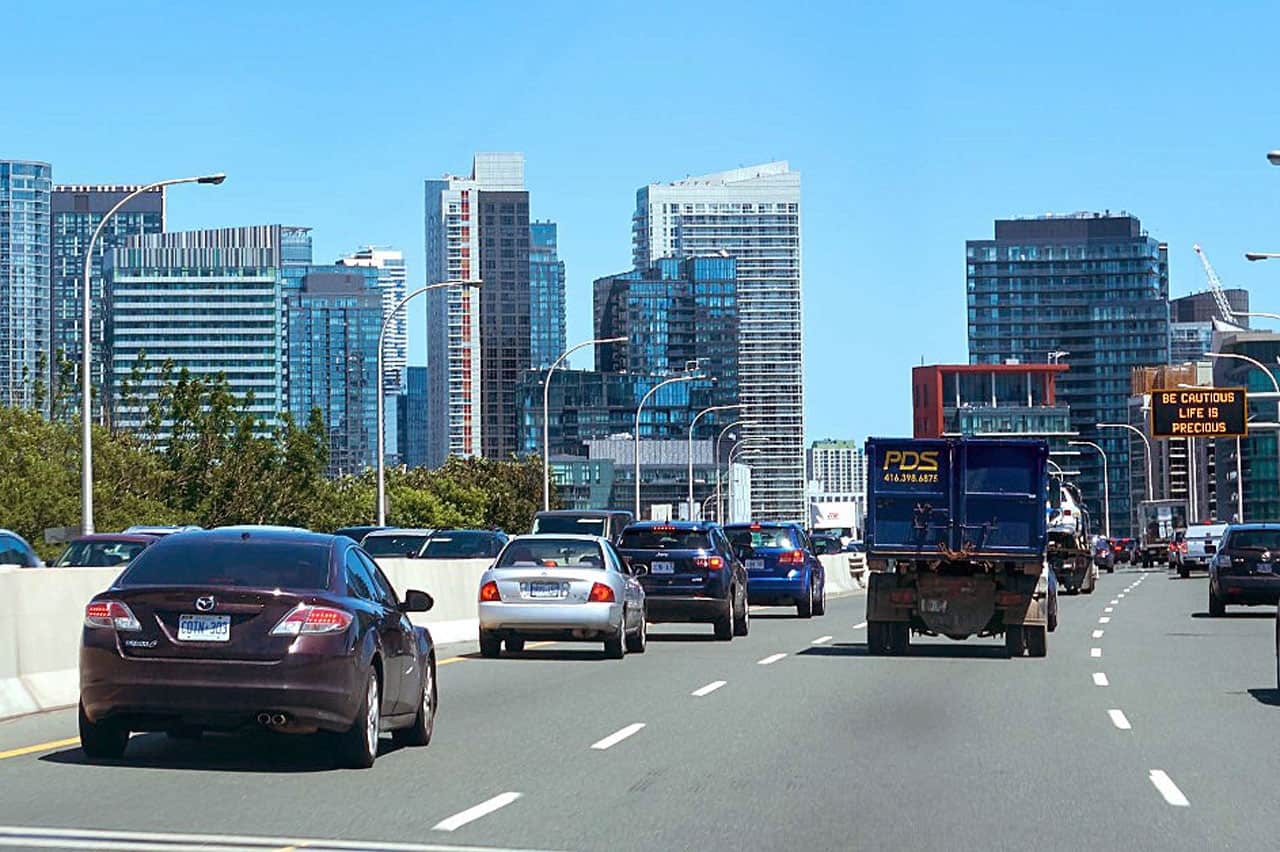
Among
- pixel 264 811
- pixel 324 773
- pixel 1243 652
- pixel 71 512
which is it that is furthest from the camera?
pixel 71 512

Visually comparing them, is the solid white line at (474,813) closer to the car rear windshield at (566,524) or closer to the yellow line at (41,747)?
the yellow line at (41,747)

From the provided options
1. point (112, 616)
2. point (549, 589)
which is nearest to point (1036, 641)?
point (549, 589)

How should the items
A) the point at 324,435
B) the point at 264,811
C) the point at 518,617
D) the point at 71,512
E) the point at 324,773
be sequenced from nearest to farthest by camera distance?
the point at 264,811 < the point at 324,773 < the point at 518,617 < the point at 71,512 < the point at 324,435

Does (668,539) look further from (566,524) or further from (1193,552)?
(1193,552)

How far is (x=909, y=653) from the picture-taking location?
1132 inches

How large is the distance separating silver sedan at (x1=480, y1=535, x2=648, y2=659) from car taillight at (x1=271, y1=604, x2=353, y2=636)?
12820 mm

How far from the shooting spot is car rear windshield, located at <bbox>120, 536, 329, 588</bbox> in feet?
45.2

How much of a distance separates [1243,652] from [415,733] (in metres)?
16.1

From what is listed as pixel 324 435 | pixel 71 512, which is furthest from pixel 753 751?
pixel 324 435

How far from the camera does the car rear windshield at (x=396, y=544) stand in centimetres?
3856

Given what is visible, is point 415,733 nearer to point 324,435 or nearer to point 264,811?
point 264,811

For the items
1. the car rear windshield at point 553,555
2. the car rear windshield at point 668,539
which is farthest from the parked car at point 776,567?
the car rear windshield at point 553,555

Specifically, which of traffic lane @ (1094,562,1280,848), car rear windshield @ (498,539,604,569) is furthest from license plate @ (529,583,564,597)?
traffic lane @ (1094,562,1280,848)

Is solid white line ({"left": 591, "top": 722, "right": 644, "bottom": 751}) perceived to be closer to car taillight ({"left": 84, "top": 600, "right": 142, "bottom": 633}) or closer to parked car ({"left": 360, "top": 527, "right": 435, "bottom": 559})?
car taillight ({"left": 84, "top": 600, "right": 142, "bottom": 633})
